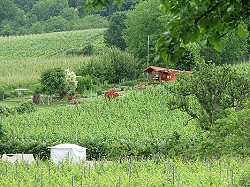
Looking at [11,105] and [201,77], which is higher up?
[201,77]

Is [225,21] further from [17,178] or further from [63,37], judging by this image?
[63,37]

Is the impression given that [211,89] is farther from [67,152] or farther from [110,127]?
[110,127]

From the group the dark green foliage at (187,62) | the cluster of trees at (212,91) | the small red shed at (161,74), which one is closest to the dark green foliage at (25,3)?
→ the dark green foliage at (187,62)

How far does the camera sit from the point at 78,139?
31.7 m

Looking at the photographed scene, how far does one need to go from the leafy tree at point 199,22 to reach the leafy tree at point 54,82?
4191cm

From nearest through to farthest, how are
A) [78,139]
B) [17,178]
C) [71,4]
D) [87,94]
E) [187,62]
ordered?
[17,178], [78,139], [87,94], [187,62], [71,4]

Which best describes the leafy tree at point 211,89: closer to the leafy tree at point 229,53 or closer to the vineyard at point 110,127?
the vineyard at point 110,127

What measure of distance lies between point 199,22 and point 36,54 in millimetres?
75310

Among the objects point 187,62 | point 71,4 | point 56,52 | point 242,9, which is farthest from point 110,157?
point 71,4

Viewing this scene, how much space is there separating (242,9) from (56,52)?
74.9 meters

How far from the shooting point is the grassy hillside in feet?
194

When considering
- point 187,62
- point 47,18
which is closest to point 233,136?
point 187,62

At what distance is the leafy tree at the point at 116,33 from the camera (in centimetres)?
7844

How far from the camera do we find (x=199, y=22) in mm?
5164
